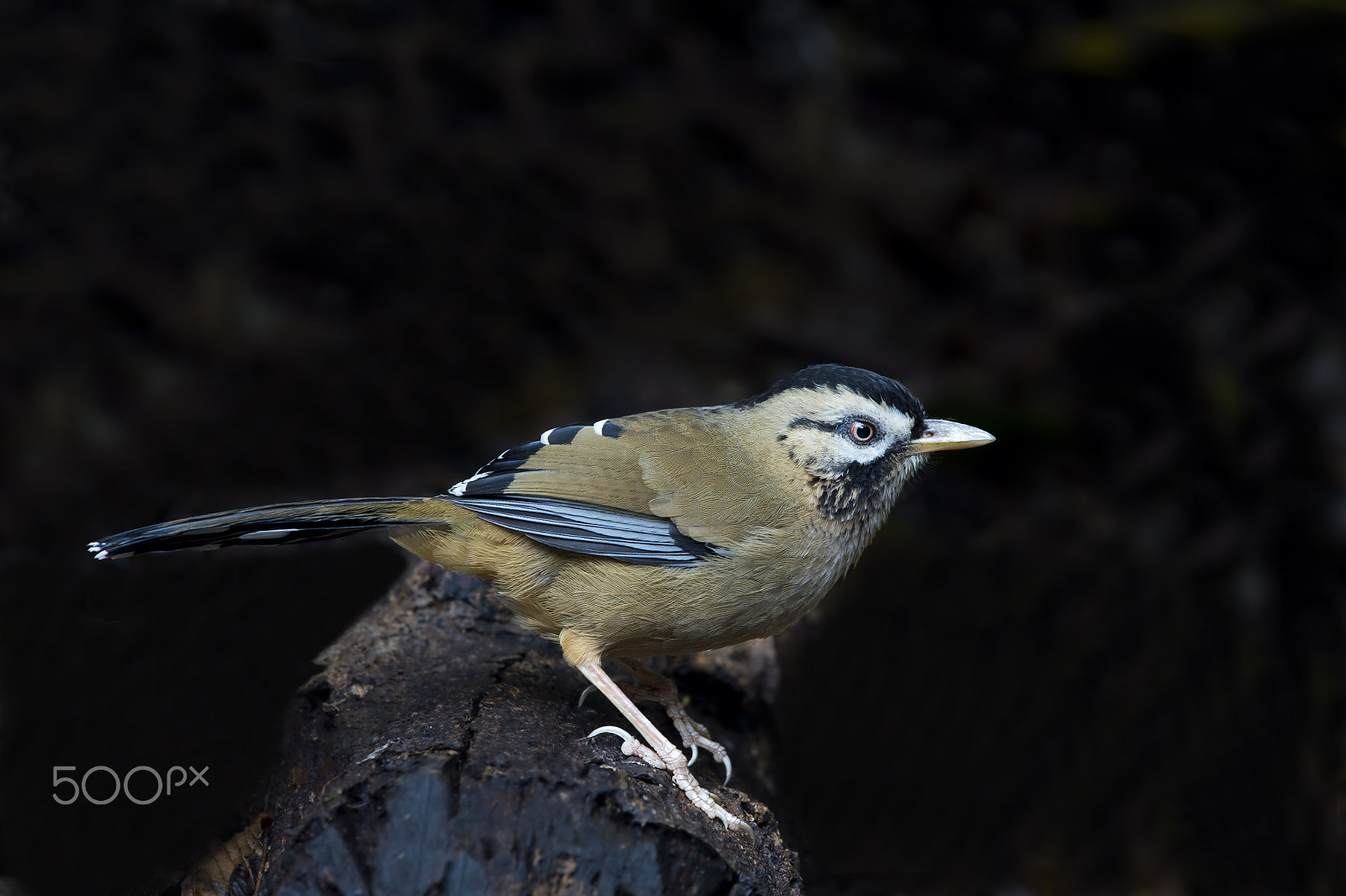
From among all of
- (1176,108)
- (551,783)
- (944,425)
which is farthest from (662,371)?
(551,783)

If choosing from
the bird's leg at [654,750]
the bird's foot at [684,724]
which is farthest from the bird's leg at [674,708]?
the bird's leg at [654,750]

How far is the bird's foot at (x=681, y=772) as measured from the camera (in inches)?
98.3

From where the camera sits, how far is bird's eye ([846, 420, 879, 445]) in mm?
2990

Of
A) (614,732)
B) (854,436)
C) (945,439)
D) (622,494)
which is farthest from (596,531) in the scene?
(945,439)

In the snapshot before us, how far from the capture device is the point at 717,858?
2.25 m

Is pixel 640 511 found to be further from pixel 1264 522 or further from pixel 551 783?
pixel 1264 522

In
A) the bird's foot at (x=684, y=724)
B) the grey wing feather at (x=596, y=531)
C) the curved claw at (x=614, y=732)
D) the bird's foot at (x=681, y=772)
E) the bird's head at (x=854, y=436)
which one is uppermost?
the bird's head at (x=854, y=436)

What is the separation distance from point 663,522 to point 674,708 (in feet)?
2.04

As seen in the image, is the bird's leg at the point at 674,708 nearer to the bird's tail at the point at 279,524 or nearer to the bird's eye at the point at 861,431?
the bird's tail at the point at 279,524

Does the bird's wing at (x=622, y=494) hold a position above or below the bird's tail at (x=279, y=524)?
above

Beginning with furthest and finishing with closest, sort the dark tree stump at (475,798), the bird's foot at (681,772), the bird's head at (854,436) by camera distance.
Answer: the bird's head at (854,436), the bird's foot at (681,772), the dark tree stump at (475,798)

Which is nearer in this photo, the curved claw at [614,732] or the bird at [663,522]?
the curved claw at [614,732]

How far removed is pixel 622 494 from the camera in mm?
2863

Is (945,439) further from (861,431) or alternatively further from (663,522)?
(663,522)
